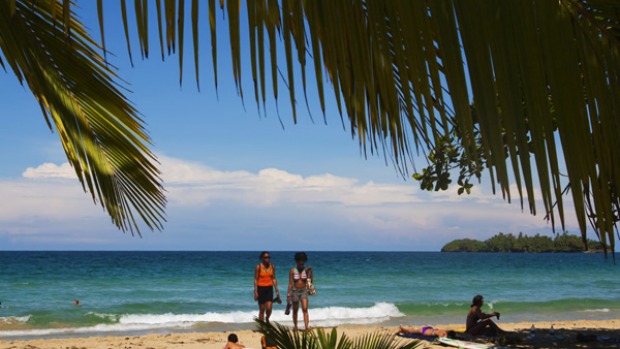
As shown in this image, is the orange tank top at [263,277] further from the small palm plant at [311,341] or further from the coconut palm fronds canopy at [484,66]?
the coconut palm fronds canopy at [484,66]

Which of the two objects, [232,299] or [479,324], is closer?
[479,324]

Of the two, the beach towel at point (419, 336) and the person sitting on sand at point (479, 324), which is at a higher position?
the person sitting on sand at point (479, 324)

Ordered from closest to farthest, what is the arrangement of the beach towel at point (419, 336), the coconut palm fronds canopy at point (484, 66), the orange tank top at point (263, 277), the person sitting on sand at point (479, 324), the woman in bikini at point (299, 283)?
the coconut palm fronds canopy at point (484, 66)
the orange tank top at point (263, 277)
the woman in bikini at point (299, 283)
the beach towel at point (419, 336)
the person sitting on sand at point (479, 324)

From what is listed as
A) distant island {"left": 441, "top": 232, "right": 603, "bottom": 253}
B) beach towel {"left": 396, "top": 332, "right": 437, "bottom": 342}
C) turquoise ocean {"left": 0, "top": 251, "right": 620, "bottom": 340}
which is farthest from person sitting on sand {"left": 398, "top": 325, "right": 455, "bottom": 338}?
distant island {"left": 441, "top": 232, "right": 603, "bottom": 253}

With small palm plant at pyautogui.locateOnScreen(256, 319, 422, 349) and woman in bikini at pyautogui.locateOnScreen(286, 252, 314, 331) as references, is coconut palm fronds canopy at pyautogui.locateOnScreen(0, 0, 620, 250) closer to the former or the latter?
small palm plant at pyautogui.locateOnScreen(256, 319, 422, 349)

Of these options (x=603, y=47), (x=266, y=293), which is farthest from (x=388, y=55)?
(x=266, y=293)

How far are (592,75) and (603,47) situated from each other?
9cm

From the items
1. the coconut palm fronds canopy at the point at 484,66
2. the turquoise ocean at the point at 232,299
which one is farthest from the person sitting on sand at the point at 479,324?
the coconut palm fronds canopy at the point at 484,66

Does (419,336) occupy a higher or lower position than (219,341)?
higher

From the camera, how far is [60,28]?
238 centimetres

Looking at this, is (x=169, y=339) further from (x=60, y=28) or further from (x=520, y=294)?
(x=520, y=294)

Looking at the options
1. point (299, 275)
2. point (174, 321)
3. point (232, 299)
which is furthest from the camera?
point (232, 299)

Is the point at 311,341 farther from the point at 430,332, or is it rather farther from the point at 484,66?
the point at 430,332

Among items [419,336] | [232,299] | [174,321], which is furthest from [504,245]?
[419,336]
